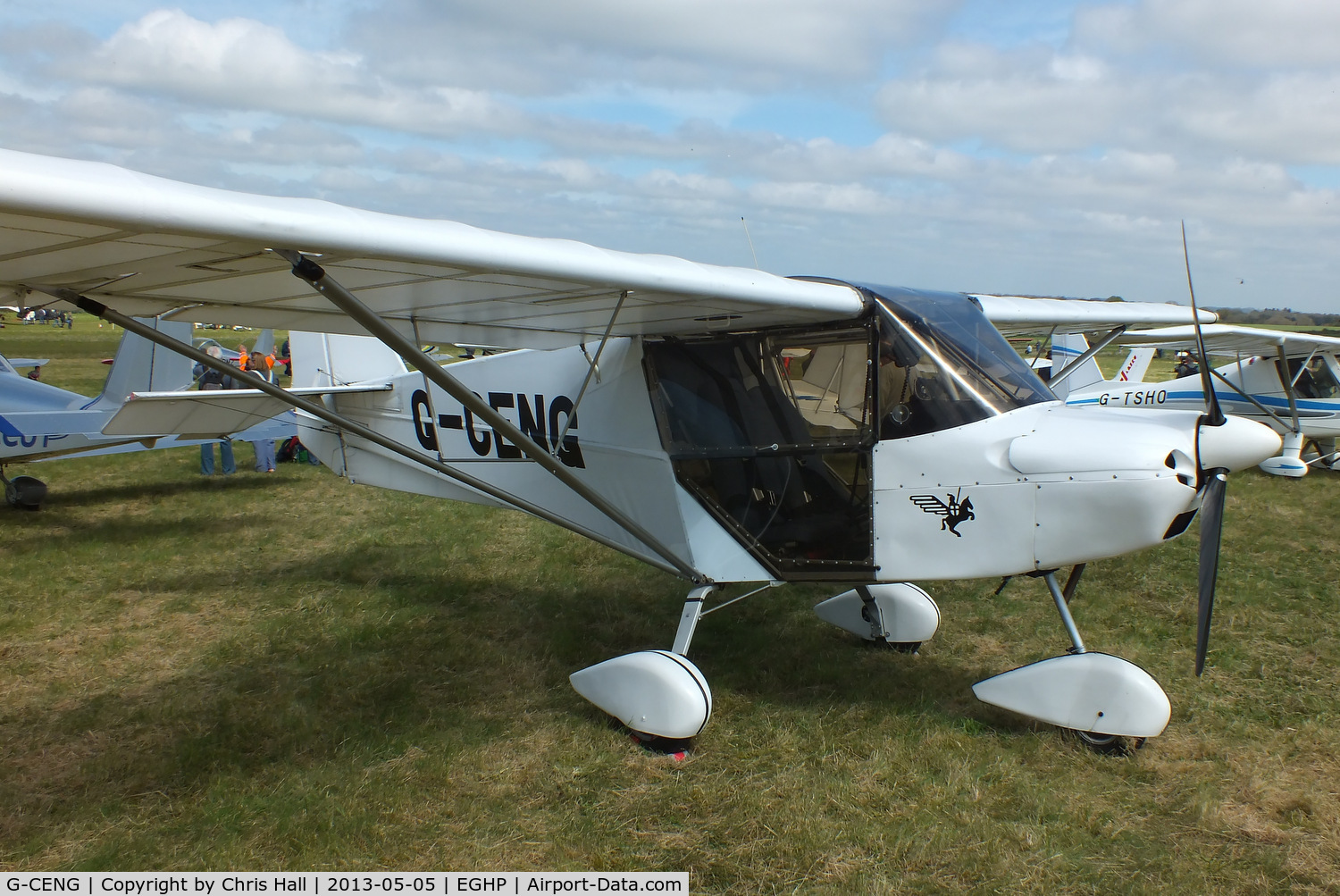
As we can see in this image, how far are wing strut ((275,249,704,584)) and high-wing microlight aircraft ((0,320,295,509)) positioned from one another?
604cm

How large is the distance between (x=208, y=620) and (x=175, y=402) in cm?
152

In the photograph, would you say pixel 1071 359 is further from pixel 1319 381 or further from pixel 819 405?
pixel 819 405

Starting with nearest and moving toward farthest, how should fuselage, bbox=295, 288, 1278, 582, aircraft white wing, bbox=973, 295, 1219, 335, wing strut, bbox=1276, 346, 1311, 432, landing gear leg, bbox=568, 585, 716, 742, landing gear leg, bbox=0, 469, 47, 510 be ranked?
fuselage, bbox=295, 288, 1278, 582 < landing gear leg, bbox=568, 585, 716, 742 < aircraft white wing, bbox=973, 295, 1219, 335 < landing gear leg, bbox=0, 469, 47, 510 < wing strut, bbox=1276, 346, 1311, 432

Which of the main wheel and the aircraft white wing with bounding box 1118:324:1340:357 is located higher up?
the aircraft white wing with bounding box 1118:324:1340:357

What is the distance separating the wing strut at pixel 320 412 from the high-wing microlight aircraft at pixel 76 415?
17.5 ft

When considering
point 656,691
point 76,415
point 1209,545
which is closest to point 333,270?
point 656,691

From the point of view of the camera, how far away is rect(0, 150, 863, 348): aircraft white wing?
7.12 ft

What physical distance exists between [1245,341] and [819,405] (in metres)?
10.9

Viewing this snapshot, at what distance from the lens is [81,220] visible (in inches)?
81.7

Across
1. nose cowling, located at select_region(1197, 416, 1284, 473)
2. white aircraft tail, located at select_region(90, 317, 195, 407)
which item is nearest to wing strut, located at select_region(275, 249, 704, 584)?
nose cowling, located at select_region(1197, 416, 1284, 473)

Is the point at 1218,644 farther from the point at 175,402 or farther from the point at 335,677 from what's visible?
the point at 175,402

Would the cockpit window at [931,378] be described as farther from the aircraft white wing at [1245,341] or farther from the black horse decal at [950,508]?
the aircraft white wing at [1245,341]

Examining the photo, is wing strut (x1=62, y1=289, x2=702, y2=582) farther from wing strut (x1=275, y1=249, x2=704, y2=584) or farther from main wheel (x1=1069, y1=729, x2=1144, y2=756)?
main wheel (x1=1069, y1=729, x2=1144, y2=756)
